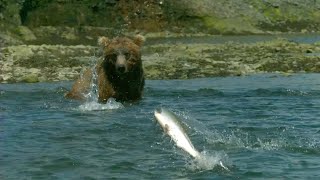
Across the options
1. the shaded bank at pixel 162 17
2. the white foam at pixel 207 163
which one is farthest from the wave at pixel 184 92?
the shaded bank at pixel 162 17

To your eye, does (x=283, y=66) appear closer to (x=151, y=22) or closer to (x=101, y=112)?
(x=101, y=112)

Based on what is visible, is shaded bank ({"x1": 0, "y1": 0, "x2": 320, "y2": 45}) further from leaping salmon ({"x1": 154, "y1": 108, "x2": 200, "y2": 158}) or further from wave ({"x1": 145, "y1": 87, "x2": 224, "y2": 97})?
leaping salmon ({"x1": 154, "y1": 108, "x2": 200, "y2": 158})

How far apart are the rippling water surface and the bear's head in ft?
2.55

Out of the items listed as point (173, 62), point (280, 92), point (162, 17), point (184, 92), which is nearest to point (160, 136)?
point (280, 92)

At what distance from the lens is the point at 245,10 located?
6294 cm

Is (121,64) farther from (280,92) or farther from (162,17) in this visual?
(162,17)

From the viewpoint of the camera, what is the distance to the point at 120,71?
49.9ft

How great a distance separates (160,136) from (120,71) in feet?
14.2

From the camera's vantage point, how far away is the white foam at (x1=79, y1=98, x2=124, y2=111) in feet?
49.6

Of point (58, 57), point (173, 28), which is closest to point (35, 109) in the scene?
point (58, 57)

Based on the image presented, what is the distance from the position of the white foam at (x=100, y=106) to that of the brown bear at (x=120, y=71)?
27 cm

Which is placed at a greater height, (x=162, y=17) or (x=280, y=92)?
(x=280, y=92)

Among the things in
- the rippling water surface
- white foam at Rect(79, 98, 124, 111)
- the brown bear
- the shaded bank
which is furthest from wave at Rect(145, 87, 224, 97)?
the shaded bank

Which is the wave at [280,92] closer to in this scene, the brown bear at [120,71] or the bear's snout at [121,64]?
the brown bear at [120,71]
